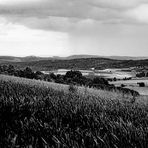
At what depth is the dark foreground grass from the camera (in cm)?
297

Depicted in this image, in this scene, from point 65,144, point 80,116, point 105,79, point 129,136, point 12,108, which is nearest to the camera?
point 65,144

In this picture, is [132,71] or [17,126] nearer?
[17,126]

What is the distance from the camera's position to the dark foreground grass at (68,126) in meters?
2.97

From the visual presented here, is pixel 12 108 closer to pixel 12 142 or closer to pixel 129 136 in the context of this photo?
pixel 12 142

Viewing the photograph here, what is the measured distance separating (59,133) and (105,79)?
26.7 m

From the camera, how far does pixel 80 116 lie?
4.42m

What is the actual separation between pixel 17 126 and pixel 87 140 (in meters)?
1.17

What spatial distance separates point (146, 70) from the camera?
114 ft

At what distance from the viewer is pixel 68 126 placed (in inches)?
144

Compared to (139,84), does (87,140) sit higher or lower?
higher

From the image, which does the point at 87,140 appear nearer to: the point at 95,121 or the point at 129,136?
the point at 129,136

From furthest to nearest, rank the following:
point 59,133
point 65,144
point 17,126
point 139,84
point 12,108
→ point 139,84
point 12,108
point 17,126
point 59,133
point 65,144

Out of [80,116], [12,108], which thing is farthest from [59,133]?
[12,108]

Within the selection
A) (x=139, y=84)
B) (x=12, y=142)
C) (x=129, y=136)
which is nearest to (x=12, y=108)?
(x=12, y=142)
